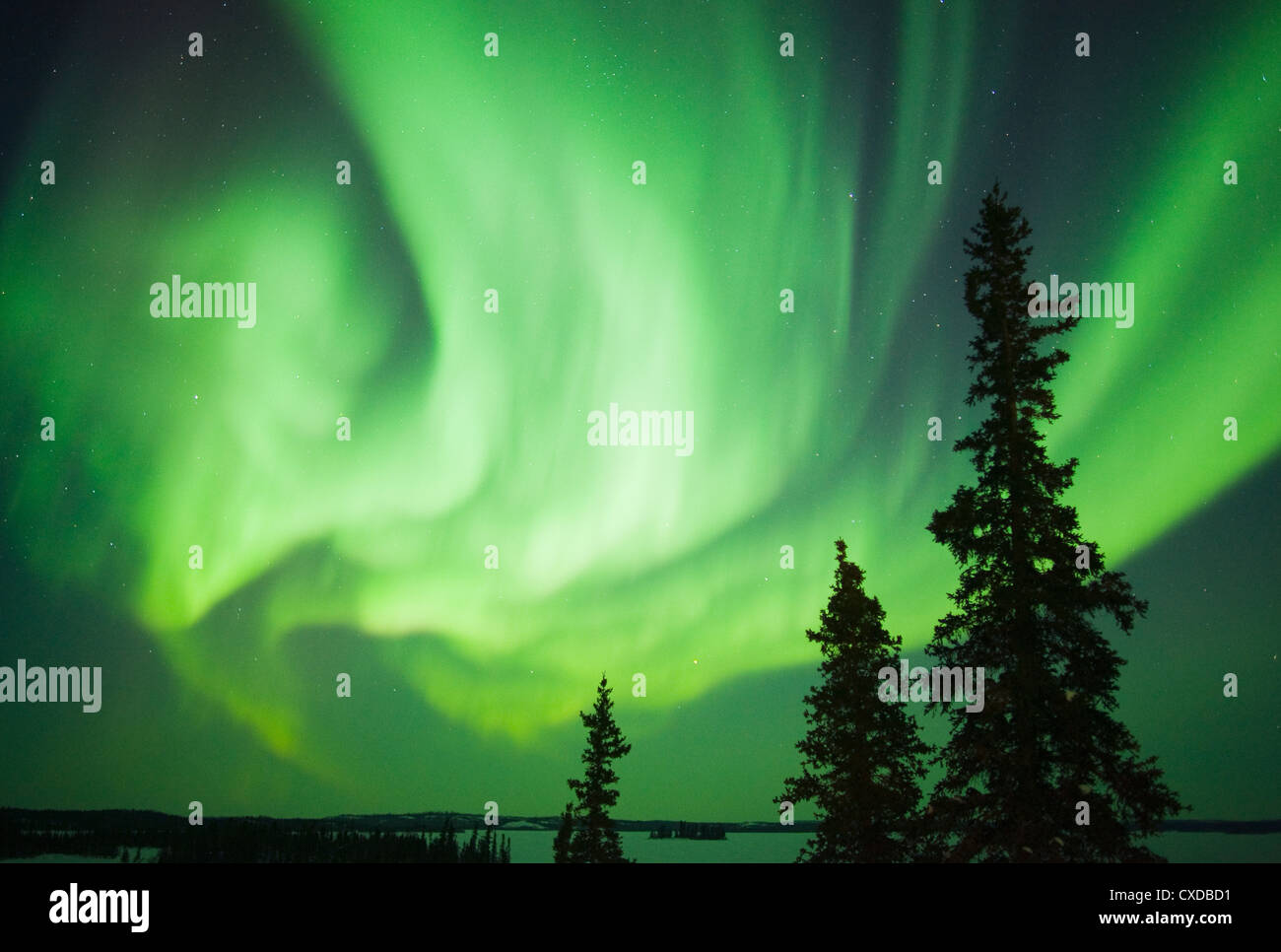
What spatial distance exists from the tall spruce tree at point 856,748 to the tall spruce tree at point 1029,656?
751 cm

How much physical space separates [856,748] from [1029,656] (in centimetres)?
998

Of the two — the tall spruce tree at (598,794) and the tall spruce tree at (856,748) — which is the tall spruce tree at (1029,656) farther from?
the tall spruce tree at (598,794)

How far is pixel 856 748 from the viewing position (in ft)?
91.6

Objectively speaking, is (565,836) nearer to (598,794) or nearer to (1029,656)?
(598,794)

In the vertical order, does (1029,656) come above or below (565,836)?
above

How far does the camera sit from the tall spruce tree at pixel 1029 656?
61.1 feet

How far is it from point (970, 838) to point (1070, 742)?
10.1ft

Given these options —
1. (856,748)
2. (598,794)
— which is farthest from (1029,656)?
(598,794)

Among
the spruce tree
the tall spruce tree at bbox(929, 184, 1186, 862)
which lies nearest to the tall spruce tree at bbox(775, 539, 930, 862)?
the tall spruce tree at bbox(929, 184, 1186, 862)

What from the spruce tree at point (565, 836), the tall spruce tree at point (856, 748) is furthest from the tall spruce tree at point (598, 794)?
the tall spruce tree at point (856, 748)
